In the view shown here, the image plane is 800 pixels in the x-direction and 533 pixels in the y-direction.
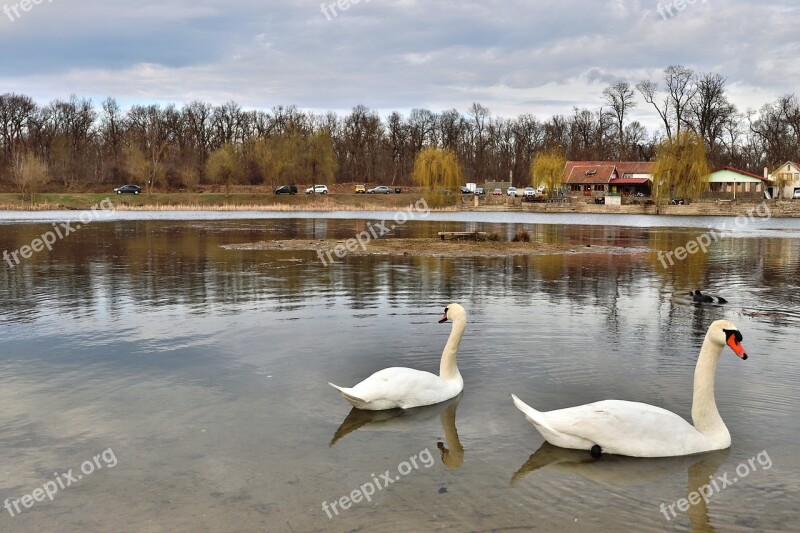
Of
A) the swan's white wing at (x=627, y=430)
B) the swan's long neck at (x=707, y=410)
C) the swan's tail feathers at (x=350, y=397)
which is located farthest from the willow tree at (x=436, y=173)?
the swan's white wing at (x=627, y=430)

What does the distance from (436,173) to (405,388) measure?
71.3m

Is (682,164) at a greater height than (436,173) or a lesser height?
greater

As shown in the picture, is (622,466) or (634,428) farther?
(634,428)

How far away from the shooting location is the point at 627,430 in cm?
695

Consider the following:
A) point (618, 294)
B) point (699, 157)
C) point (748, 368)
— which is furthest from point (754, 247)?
point (699, 157)

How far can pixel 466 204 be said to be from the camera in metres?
86.8

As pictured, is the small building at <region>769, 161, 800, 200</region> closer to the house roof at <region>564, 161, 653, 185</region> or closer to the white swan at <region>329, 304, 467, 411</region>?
the house roof at <region>564, 161, 653, 185</region>

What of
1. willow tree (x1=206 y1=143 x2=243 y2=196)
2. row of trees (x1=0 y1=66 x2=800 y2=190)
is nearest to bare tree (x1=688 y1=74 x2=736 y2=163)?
row of trees (x1=0 y1=66 x2=800 y2=190)

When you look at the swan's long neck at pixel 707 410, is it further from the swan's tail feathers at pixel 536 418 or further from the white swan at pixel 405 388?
the white swan at pixel 405 388

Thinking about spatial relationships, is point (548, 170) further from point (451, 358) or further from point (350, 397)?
point (350, 397)

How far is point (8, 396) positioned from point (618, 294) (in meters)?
13.3

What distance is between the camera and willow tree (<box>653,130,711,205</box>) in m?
70.8

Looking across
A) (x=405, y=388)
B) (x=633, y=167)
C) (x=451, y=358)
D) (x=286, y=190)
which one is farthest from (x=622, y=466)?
(x=633, y=167)

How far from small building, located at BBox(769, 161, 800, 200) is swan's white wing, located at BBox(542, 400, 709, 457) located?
10385 centimetres
